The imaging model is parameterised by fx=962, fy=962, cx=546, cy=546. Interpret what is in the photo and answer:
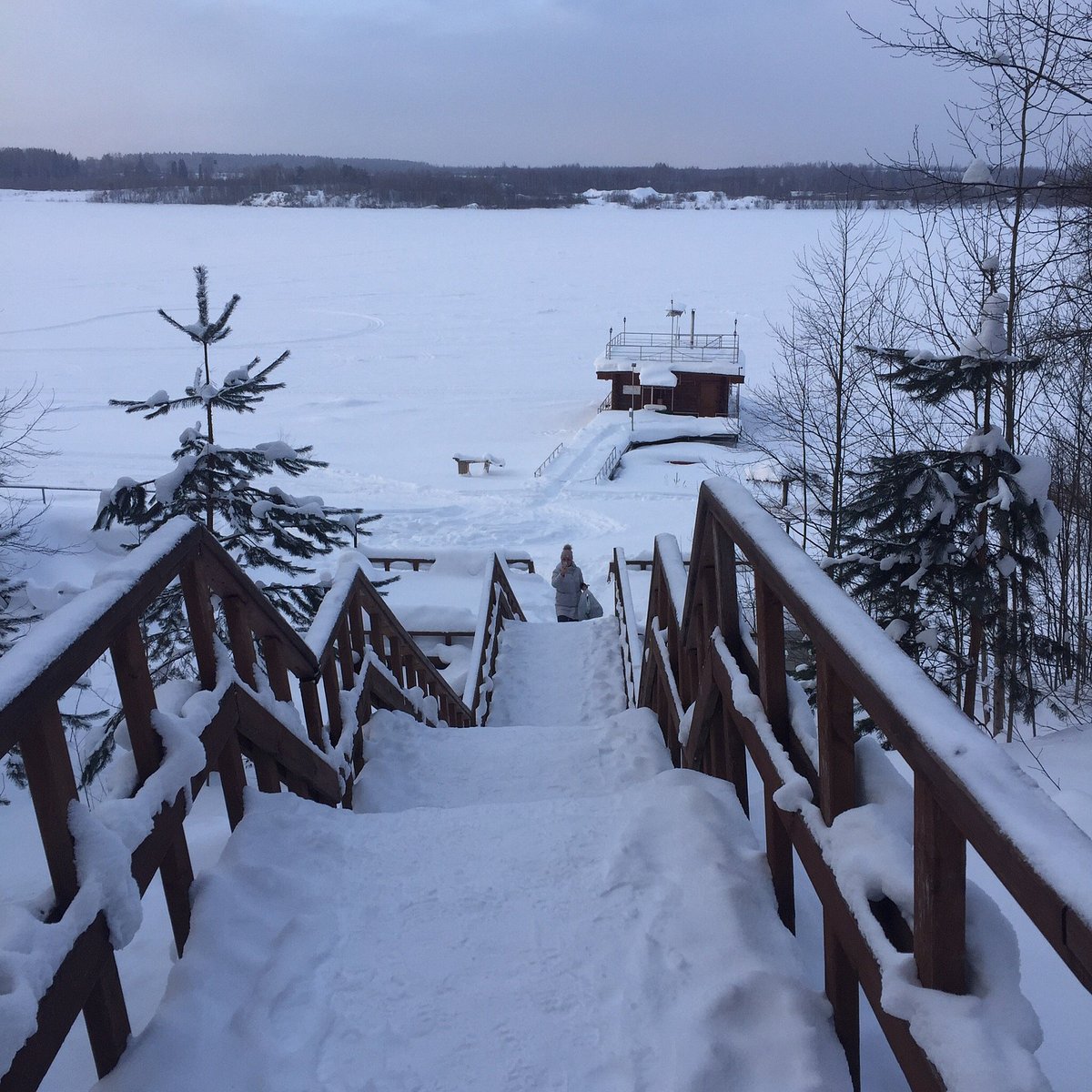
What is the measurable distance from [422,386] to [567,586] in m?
26.7

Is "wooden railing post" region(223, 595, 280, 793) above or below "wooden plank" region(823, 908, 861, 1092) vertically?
above

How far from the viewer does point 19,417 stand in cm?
3159

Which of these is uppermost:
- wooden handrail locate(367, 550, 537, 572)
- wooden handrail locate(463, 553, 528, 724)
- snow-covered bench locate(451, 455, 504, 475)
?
wooden handrail locate(463, 553, 528, 724)

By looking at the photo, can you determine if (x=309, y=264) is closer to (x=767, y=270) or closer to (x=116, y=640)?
(x=767, y=270)

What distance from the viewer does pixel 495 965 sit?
2.42 metres

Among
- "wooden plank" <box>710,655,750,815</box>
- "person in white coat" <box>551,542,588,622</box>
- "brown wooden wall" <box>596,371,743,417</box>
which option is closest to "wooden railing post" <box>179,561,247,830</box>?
"wooden plank" <box>710,655,750,815</box>

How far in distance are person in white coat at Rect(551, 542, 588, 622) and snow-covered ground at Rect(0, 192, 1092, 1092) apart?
1298mm

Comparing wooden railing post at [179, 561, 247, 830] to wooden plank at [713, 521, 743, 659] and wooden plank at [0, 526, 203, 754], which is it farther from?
wooden plank at [713, 521, 743, 659]

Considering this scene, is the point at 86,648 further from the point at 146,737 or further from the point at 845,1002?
the point at 845,1002

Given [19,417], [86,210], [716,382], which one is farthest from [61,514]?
[86,210]

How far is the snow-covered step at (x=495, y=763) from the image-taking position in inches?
162

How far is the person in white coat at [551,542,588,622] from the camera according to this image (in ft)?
36.1

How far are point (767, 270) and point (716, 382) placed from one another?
34.8 meters

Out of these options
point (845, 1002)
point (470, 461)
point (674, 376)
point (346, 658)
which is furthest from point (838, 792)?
point (674, 376)
